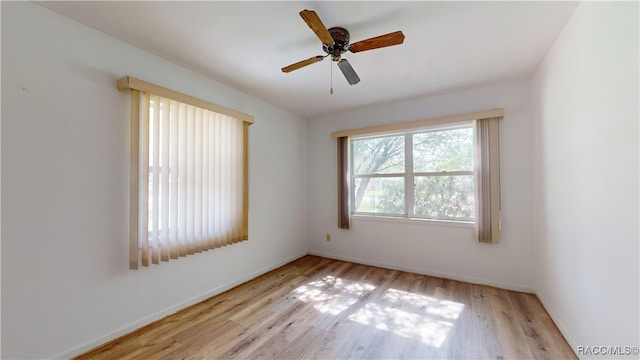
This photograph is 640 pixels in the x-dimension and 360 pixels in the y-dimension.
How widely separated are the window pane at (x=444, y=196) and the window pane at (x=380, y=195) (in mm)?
245

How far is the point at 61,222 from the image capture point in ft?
5.58

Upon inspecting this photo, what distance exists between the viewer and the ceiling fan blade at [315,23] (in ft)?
4.48

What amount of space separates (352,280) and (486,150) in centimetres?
233

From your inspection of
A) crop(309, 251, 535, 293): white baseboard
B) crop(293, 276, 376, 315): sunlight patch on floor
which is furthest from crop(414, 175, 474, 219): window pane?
crop(293, 276, 376, 315): sunlight patch on floor

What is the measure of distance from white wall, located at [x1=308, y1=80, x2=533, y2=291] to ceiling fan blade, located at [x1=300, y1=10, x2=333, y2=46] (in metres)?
2.20

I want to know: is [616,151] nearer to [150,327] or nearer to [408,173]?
[408,173]

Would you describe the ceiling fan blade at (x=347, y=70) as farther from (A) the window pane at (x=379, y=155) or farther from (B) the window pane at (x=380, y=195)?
(B) the window pane at (x=380, y=195)

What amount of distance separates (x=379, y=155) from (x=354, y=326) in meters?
2.43

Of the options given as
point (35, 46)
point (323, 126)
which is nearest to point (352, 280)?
point (323, 126)

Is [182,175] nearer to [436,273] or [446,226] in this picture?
[446,226]

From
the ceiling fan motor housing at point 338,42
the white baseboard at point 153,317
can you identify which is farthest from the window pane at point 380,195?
the ceiling fan motor housing at point 338,42

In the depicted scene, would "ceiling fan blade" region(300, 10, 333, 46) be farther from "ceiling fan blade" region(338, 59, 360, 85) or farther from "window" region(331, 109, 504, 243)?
"window" region(331, 109, 504, 243)

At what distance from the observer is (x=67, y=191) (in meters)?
1.73

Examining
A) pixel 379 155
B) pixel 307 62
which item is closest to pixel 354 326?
pixel 307 62
